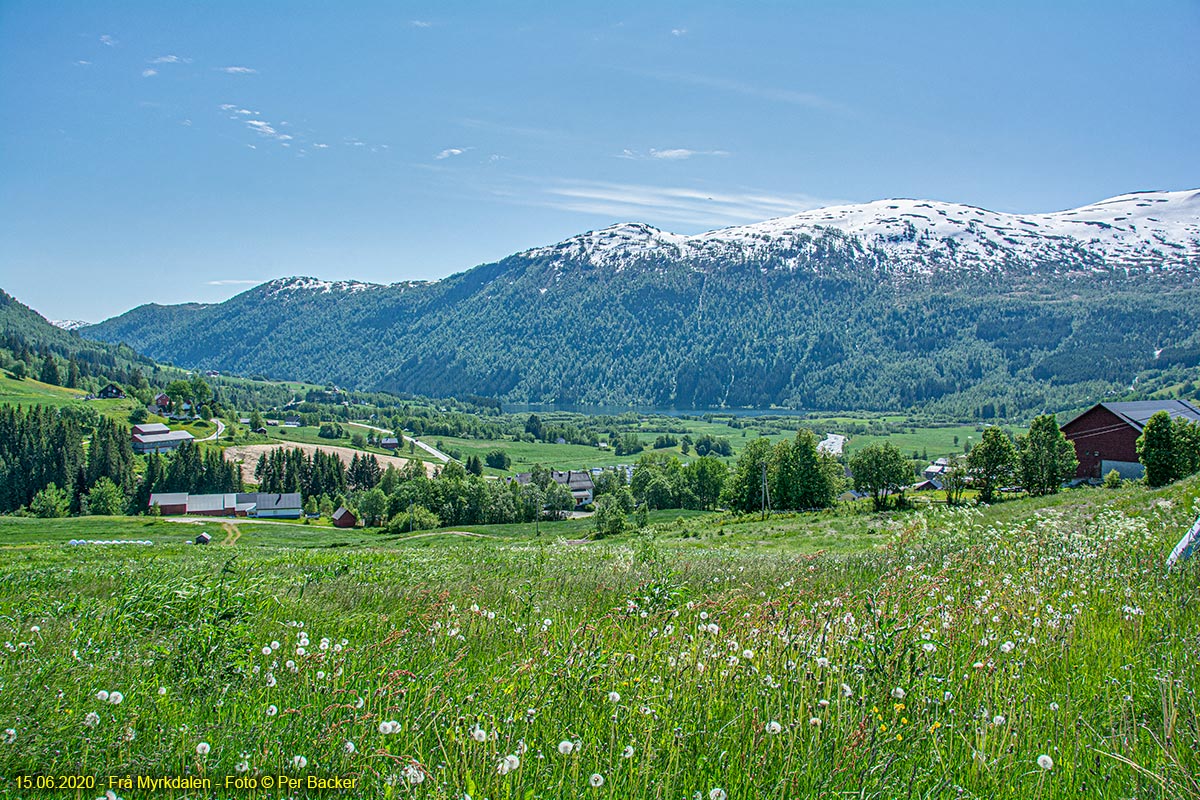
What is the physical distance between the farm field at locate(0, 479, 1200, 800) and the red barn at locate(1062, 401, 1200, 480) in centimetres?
8795

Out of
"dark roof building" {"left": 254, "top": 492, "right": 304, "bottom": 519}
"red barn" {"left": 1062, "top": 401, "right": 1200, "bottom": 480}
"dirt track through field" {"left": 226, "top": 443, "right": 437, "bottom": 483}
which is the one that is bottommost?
"dark roof building" {"left": 254, "top": 492, "right": 304, "bottom": 519}

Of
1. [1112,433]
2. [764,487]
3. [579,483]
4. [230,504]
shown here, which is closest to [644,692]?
[764,487]

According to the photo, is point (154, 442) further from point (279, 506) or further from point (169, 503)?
point (279, 506)

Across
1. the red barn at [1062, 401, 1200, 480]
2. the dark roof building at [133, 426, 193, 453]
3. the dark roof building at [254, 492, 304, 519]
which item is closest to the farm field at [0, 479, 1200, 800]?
the red barn at [1062, 401, 1200, 480]

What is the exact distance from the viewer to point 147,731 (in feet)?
12.3

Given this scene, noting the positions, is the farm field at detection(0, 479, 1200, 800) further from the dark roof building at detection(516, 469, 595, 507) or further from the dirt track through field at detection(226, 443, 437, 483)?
the dirt track through field at detection(226, 443, 437, 483)

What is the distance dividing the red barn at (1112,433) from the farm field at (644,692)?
87948 millimetres

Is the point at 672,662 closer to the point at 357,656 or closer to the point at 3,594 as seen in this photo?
the point at 357,656

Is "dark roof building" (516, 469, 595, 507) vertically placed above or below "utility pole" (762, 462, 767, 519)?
below

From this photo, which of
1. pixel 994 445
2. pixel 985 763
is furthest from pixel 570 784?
pixel 994 445

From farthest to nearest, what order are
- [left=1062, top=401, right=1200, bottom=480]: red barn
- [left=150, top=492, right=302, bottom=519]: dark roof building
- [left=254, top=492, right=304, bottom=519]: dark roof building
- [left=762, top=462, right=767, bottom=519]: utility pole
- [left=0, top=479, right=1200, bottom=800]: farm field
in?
[left=254, top=492, right=304, bottom=519]: dark roof building < [left=150, top=492, right=302, bottom=519]: dark roof building < [left=1062, top=401, right=1200, bottom=480]: red barn < [left=762, top=462, right=767, bottom=519]: utility pole < [left=0, top=479, right=1200, bottom=800]: farm field

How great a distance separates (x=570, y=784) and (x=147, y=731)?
8.19ft

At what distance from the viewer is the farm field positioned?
343 cm

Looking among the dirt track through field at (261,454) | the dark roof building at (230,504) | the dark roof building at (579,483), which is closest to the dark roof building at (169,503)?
the dark roof building at (230,504)
